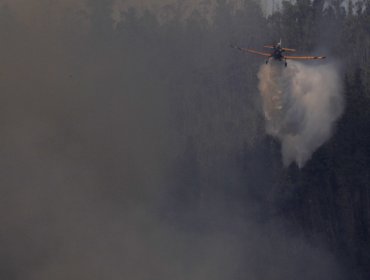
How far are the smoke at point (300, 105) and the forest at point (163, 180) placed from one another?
334cm

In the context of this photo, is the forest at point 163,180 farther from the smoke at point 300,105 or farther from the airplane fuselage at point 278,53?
the airplane fuselage at point 278,53

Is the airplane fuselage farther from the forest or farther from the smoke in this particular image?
the forest

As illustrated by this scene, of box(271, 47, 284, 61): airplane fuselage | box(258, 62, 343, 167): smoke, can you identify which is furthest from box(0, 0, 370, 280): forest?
box(271, 47, 284, 61): airplane fuselage

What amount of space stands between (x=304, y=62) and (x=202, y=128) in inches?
702

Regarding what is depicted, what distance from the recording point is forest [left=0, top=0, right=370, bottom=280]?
7738 centimetres

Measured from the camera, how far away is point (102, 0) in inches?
4168

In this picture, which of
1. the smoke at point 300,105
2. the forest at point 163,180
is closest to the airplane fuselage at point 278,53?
the smoke at point 300,105

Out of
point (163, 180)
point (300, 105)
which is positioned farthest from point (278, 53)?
point (163, 180)

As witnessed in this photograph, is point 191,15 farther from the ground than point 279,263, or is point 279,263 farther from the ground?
point 191,15

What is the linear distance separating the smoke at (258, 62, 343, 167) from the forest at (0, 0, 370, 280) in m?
3.34

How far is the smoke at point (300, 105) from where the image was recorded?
218 ft

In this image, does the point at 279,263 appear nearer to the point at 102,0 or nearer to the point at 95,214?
the point at 95,214

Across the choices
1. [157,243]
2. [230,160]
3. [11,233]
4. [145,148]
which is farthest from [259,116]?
[11,233]

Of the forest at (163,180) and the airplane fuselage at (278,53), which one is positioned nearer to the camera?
the airplane fuselage at (278,53)
